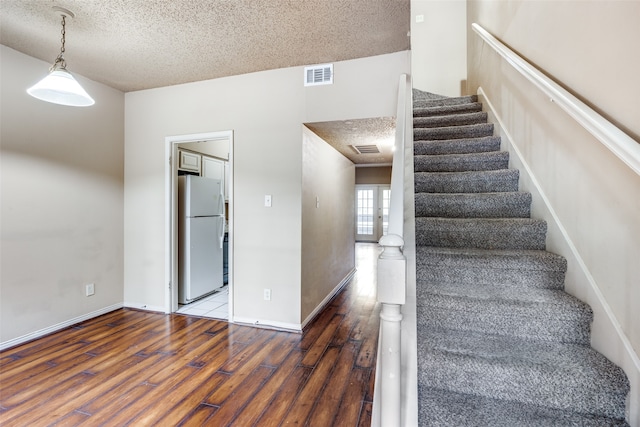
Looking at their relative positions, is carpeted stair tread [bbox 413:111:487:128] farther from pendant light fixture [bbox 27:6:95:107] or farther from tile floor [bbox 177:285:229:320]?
tile floor [bbox 177:285:229:320]

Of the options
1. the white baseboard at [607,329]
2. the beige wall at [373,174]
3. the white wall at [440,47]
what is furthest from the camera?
the beige wall at [373,174]

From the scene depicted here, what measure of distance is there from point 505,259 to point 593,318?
39cm

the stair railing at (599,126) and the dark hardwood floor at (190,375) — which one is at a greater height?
the stair railing at (599,126)

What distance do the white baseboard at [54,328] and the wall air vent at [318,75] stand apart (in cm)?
333

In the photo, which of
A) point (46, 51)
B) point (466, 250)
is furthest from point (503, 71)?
point (46, 51)

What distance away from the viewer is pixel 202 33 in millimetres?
2359

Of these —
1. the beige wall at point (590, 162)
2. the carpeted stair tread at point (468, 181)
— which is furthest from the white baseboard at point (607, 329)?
the carpeted stair tread at point (468, 181)

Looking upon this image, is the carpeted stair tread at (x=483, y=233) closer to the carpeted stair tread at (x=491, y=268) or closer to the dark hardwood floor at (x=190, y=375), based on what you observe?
the carpeted stair tread at (x=491, y=268)

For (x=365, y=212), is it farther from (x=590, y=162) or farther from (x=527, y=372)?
(x=527, y=372)

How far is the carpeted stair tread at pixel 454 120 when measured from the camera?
261 centimetres

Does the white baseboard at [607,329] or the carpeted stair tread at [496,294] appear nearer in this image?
the white baseboard at [607,329]

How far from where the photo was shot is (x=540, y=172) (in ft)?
5.65

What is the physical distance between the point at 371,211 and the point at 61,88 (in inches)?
320

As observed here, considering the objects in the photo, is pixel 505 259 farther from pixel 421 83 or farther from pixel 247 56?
pixel 421 83
